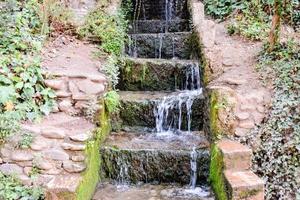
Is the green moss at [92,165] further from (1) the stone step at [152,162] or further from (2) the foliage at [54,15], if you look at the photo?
(2) the foliage at [54,15]

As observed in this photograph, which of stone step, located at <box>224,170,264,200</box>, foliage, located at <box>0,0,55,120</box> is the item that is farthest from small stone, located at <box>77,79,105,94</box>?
stone step, located at <box>224,170,264,200</box>

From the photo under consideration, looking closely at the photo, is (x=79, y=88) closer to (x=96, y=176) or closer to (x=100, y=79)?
(x=100, y=79)

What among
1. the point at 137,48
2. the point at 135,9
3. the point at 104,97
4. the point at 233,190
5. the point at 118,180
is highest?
the point at 135,9

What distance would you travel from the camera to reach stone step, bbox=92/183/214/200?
14.4ft

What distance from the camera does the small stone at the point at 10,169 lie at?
13.9ft

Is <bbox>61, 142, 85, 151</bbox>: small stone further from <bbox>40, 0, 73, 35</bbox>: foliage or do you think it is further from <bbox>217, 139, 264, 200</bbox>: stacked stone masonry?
<bbox>40, 0, 73, 35</bbox>: foliage

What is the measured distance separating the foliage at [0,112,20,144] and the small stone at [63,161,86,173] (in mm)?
666

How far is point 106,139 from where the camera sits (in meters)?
5.16

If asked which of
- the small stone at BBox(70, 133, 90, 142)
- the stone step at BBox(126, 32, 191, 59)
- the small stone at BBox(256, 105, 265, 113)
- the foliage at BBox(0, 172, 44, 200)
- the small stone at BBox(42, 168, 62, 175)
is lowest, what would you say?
the foliage at BBox(0, 172, 44, 200)

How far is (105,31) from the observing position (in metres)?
6.30

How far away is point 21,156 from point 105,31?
266 centimetres

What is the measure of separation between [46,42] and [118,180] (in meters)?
2.37

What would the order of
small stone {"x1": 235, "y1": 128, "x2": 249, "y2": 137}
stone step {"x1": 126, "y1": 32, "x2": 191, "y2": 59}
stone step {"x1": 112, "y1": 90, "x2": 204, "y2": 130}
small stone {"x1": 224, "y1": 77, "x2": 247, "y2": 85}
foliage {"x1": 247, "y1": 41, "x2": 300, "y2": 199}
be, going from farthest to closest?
stone step {"x1": 126, "y1": 32, "x2": 191, "y2": 59} → stone step {"x1": 112, "y1": 90, "x2": 204, "y2": 130} → small stone {"x1": 224, "y1": 77, "x2": 247, "y2": 85} → small stone {"x1": 235, "y1": 128, "x2": 249, "y2": 137} → foliage {"x1": 247, "y1": 41, "x2": 300, "y2": 199}

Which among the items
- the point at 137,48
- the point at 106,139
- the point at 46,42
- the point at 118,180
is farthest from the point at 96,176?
the point at 137,48
